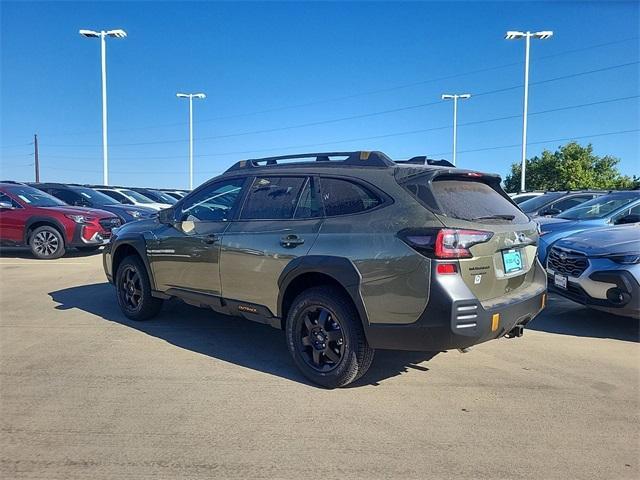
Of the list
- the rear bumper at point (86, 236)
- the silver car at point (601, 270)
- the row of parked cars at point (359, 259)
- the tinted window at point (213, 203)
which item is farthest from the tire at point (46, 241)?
the silver car at point (601, 270)

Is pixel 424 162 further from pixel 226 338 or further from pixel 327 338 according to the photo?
pixel 226 338

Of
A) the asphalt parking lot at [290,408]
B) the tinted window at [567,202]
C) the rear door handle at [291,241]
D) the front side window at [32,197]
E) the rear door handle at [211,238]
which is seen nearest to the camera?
the asphalt parking lot at [290,408]

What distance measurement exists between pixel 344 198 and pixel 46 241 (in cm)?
908

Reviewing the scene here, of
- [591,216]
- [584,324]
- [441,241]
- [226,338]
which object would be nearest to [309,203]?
[441,241]

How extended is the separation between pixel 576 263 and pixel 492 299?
8.59 ft

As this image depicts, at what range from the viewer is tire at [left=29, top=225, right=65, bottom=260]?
10.6 m

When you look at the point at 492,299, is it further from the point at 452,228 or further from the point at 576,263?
the point at 576,263

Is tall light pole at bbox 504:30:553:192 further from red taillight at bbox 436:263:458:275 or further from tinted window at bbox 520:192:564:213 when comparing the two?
red taillight at bbox 436:263:458:275

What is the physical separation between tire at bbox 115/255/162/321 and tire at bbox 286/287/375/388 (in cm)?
231

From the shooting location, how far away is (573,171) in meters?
41.6

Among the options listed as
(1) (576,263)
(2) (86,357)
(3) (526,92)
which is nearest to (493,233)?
(1) (576,263)

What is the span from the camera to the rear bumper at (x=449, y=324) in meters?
3.36

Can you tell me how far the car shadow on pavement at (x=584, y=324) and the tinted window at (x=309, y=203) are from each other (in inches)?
129

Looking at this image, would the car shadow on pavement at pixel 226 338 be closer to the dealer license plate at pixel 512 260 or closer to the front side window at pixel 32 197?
the dealer license plate at pixel 512 260
